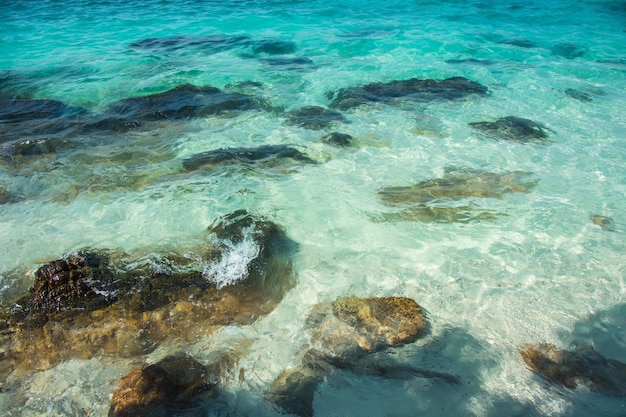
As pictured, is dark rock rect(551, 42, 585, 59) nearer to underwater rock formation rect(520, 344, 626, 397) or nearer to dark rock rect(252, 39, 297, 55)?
dark rock rect(252, 39, 297, 55)

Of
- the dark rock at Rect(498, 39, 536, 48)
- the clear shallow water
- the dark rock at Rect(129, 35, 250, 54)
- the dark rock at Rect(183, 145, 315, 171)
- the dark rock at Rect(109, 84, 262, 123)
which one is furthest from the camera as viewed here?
the dark rock at Rect(498, 39, 536, 48)

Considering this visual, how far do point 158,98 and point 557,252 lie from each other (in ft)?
35.7

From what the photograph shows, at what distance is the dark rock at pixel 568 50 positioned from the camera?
665 inches

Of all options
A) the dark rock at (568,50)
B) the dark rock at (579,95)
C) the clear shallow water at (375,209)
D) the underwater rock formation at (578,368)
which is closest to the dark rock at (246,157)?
the clear shallow water at (375,209)

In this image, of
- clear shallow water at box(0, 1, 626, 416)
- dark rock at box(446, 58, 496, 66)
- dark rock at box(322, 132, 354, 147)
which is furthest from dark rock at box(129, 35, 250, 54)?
dark rock at box(322, 132, 354, 147)

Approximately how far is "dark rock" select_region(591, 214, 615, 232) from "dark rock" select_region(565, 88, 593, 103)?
6.88 meters

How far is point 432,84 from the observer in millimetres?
13438

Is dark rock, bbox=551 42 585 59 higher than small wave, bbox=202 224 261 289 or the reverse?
higher

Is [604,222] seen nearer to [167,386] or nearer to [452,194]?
[452,194]

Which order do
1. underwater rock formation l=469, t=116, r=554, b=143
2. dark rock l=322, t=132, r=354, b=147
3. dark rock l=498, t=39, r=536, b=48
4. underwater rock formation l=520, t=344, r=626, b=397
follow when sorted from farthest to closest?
dark rock l=498, t=39, r=536, b=48, underwater rock formation l=469, t=116, r=554, b=143, dark rock l=322, t=132, r=354, b=147, underwater rock formation l=520, t=344, r=626, b=397

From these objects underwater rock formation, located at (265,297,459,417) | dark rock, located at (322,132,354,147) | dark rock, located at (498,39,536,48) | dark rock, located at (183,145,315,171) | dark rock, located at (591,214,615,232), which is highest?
dark rock, located at (498,39,536,48)

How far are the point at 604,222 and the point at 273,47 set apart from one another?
1505 centimetres

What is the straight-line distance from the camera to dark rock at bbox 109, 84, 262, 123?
11.2m

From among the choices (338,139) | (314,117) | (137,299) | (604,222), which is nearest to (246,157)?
(338,139)
